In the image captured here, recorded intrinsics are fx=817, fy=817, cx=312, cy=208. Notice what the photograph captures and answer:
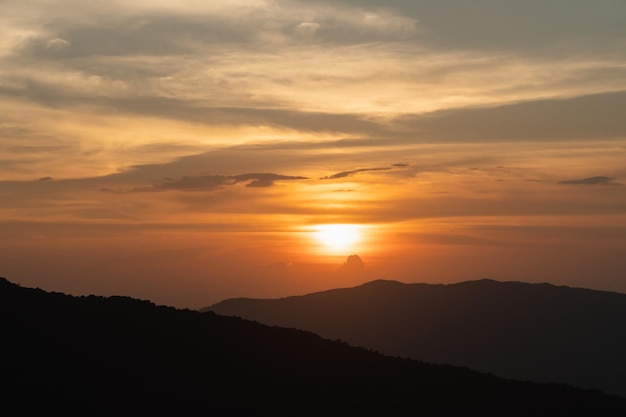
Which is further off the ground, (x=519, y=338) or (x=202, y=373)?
(x=202, y=373)

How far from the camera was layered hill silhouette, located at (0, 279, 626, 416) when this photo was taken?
3375cm

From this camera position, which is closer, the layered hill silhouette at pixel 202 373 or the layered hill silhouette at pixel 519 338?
the layered hill silhouette at pixel 202 373

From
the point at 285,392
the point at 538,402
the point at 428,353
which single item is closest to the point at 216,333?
the point at 285,392

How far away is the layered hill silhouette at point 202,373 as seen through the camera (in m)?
33.8

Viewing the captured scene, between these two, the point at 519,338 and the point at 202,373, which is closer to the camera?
the point at 202,373

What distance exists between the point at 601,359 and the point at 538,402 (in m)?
143

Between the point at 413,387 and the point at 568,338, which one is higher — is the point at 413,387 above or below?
above

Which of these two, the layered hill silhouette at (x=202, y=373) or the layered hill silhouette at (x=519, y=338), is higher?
the layered hill silhouette at (x=202, y=373)

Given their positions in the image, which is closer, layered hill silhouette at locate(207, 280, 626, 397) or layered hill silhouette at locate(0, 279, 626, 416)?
layered hill silhouette at locate(0, 279, 626, 416)

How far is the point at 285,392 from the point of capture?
3775 centimetres

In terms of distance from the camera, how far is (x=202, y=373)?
125ft

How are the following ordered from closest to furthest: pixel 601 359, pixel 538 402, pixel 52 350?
pixel 52 350, pixel 538 402, pixel 601 359

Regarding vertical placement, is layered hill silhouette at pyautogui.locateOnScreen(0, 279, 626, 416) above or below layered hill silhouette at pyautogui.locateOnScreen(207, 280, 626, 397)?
above

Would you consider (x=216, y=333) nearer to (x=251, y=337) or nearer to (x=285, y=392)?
(x=251, y=337)
